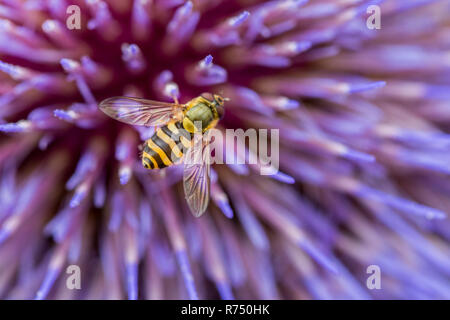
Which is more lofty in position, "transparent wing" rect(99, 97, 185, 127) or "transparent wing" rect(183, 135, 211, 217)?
"transparent wing" rect(99, 97, 185, 127)

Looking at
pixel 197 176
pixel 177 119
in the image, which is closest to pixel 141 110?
pixel 177 119

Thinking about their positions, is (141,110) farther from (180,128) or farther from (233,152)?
(233,152)

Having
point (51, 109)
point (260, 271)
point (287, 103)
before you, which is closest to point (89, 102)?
point (51, 109)

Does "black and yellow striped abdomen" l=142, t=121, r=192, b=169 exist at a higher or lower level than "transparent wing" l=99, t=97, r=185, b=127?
lower

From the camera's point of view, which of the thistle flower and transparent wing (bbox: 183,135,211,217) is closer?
transparent wing (bbox: 183,135,211,217)

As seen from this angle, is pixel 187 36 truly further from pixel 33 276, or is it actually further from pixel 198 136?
pixel 33 276
